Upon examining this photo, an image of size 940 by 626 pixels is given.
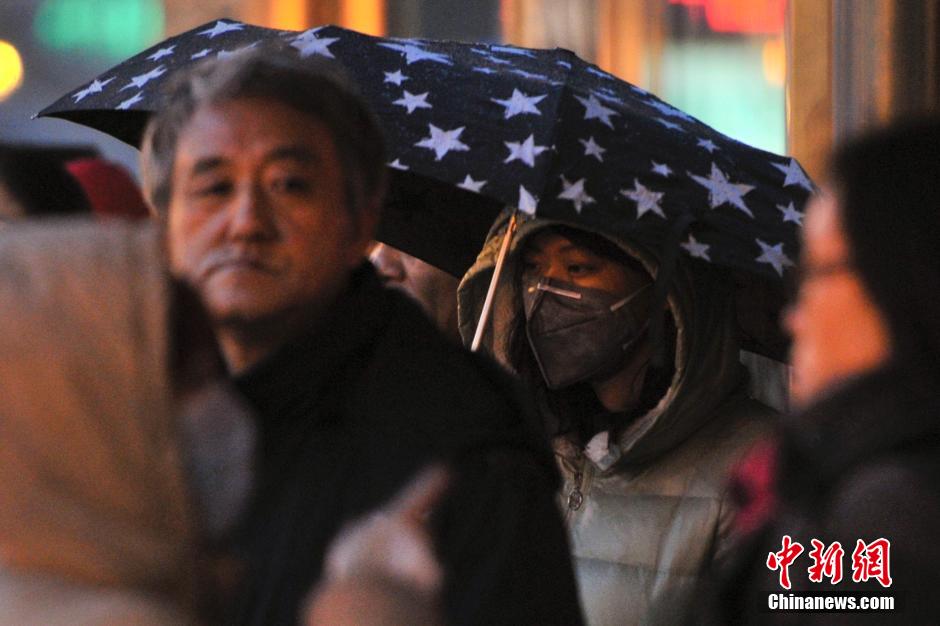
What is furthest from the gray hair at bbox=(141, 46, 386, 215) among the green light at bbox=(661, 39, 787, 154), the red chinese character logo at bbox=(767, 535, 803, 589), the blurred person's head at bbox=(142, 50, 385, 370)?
the green light at bbox=(661, 39, 787, 154)

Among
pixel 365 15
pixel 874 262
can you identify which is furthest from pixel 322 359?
pixel 365 15

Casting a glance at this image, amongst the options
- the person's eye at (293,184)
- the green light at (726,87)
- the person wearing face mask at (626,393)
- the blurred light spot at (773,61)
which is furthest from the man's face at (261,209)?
the blurred light spot at (773,61)

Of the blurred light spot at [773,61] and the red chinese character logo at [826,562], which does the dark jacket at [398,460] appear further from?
the blurred light spot at [773,61]

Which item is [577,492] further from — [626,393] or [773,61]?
[773,61]

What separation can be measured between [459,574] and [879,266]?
804 mm

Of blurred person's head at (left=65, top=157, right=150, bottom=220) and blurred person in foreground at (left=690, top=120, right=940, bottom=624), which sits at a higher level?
blurred person in foreground at (left=690, top=120, right=940, bottom=624)

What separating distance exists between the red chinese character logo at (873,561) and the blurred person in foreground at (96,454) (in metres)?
0.76

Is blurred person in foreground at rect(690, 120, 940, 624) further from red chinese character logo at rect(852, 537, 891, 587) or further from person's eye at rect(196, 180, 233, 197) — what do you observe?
person's eye at rect(196, 180, 233, 197)

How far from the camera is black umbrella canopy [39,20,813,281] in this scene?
162 inches

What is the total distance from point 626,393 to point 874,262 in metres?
2.38

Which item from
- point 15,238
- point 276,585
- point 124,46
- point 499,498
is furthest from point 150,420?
point 124,46

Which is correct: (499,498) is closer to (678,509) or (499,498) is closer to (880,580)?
(880,580)

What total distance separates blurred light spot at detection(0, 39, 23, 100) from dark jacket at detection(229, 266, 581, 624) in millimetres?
9553

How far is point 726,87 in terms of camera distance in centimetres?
1090
